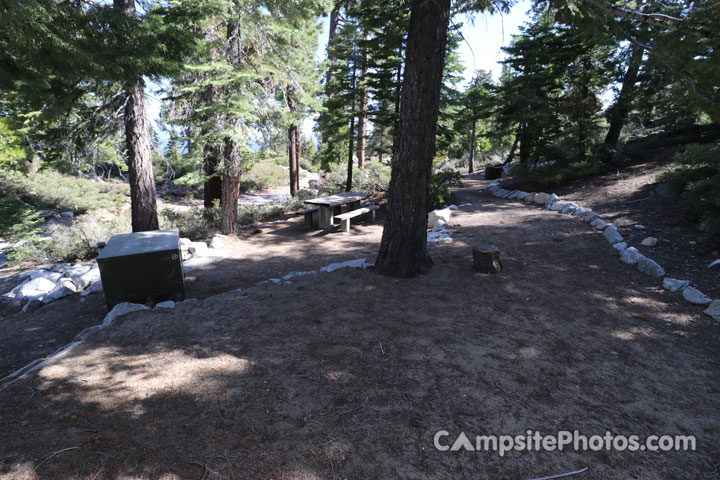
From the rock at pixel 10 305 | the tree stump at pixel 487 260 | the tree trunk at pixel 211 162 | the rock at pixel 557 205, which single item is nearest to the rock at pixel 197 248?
the tree trunk at pixel 211 162

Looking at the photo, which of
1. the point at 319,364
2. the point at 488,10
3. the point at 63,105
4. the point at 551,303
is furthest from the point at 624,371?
the point at 63,105

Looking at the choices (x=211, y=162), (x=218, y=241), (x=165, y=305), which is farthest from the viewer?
(x=211, y=162)

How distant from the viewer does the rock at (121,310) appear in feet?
13.7

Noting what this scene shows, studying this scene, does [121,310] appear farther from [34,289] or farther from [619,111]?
[619,111]

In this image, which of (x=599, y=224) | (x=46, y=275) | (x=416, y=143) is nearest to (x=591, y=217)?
(x=599, y=224)

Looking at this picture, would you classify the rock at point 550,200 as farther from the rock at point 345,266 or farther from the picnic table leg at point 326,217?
the rock at point 345,266

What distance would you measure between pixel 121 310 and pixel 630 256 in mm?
7857

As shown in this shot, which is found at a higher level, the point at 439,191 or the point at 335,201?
the point at 439,191

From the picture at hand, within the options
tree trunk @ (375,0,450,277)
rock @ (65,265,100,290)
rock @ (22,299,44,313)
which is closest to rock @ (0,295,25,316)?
rock @ (22,299,44,313)

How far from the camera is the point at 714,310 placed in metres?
4.00

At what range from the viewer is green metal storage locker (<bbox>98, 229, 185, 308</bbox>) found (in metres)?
4.64

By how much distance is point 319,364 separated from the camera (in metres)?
3.12

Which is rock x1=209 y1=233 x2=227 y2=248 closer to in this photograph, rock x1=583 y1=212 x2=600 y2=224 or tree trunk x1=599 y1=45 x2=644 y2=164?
rock x1=583 y1=212 x2=600 y2=224

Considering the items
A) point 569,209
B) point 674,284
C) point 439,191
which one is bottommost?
point 674,284
